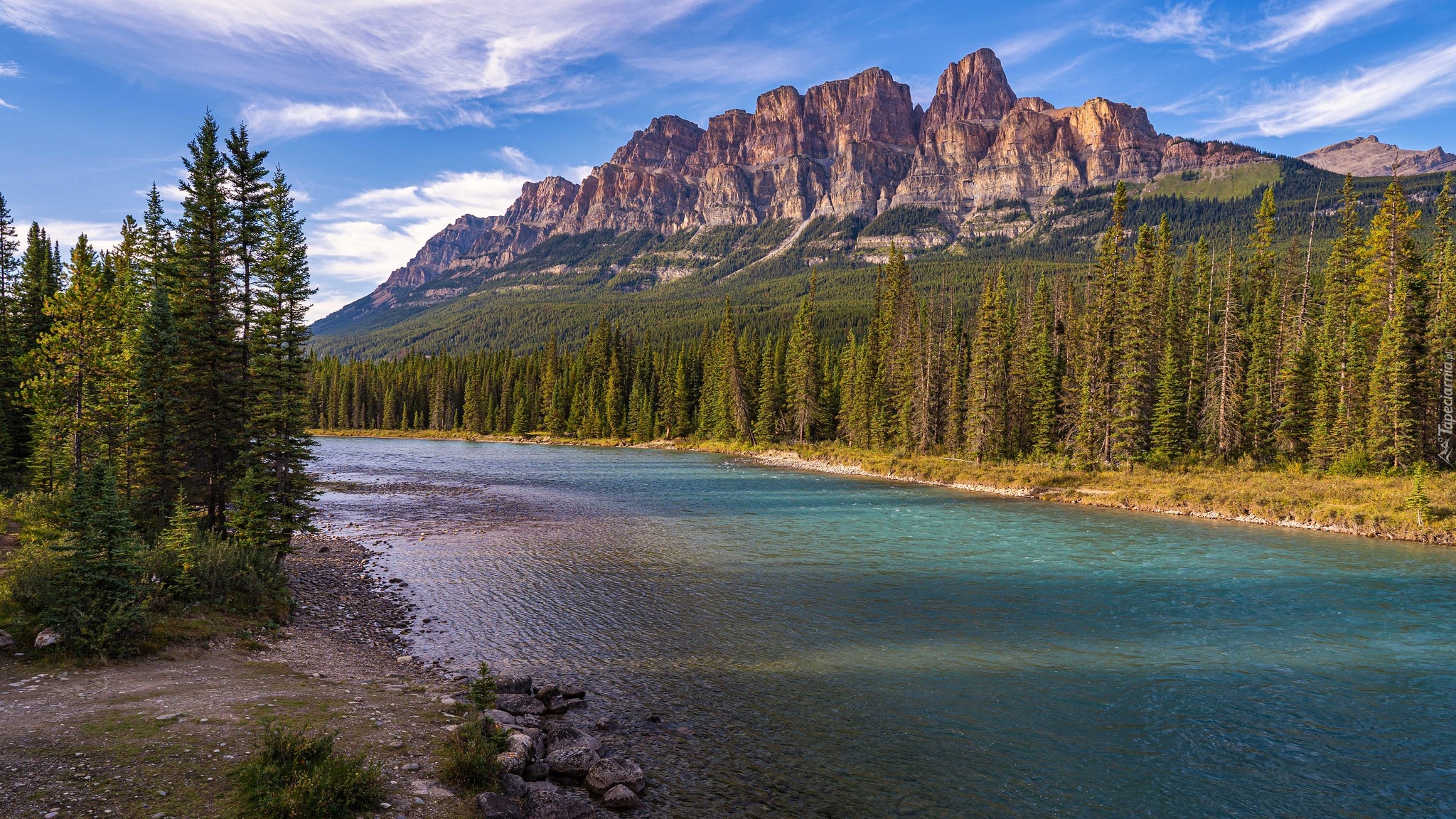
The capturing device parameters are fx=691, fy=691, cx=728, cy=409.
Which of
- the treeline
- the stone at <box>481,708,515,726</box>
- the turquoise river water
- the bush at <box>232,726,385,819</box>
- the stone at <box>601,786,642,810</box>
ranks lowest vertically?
the turquoise river water

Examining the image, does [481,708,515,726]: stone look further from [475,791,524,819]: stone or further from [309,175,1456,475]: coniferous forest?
[309,175,1456,475]: coniferous forest

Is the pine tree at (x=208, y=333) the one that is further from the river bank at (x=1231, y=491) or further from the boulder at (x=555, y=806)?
the river bank at (x=1231, y=491)

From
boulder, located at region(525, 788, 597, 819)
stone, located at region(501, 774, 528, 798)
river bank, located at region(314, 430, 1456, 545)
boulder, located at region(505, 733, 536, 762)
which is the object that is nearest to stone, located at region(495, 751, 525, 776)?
boulder, located at region(505, 733, 536, 762)

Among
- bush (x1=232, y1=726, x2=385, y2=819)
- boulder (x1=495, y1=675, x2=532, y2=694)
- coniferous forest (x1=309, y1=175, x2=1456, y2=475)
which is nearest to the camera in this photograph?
bush (x1=232, y1=726, x2=385, y2=819)

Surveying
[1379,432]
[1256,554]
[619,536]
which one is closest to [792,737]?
[619,536]

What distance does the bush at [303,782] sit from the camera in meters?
8.34

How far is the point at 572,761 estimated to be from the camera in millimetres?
11336

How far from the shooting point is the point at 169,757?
9.56m

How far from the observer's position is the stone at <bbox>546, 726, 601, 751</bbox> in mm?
11789

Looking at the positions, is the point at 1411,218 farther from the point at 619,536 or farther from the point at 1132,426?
the point at 619,536

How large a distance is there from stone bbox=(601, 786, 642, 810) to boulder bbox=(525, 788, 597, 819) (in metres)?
0.27

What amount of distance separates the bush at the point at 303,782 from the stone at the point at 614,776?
308 cm

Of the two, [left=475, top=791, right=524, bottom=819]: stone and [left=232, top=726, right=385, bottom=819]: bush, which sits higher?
[left=232, top=726, right=385, bottom=819]: bush

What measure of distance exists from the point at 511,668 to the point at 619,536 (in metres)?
17.9
